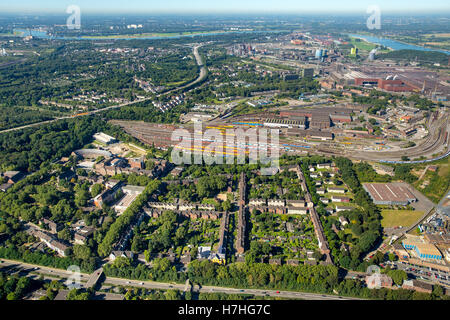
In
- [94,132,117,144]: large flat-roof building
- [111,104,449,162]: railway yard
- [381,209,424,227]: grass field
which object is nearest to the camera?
[381,209,424,227]: grass field

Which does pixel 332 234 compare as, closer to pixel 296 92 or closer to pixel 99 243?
pixel 99 243

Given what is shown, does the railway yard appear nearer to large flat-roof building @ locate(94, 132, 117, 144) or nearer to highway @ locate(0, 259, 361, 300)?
large flat-roof building @ locate(94, 132, 117, 144)

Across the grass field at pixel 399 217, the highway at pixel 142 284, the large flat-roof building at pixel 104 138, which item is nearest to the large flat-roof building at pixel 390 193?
the grass field at pixel 399 217

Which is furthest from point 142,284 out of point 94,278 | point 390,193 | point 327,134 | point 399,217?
point 327,134

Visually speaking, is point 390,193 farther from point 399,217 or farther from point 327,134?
point 327,134

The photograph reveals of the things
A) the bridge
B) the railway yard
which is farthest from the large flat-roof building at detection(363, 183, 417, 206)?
the bridge

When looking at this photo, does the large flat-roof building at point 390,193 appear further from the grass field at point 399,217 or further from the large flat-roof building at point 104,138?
the large flat-roof building at point 104,138

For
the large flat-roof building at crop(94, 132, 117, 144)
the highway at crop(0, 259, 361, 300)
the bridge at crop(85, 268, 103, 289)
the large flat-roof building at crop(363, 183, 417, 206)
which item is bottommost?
the highway at crop(0, 259, 361, 300)
